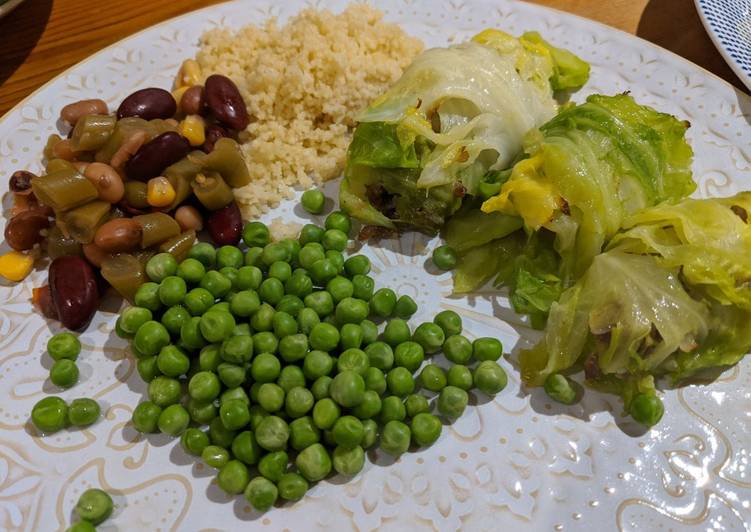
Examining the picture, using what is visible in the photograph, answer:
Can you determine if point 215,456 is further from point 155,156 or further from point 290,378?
point 155,156

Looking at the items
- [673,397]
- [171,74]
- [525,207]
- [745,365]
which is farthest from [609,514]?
[171,74]

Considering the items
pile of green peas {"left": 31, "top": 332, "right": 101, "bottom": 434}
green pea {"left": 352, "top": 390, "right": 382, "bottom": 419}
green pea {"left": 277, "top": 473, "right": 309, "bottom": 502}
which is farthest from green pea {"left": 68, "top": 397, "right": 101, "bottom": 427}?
green pea {"left": 352, "top": 390, "right": 382, "bottom": 419}

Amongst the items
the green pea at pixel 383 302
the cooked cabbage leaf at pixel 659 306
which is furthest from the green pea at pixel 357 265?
the cooked cabbage leaf at pixel 659 306

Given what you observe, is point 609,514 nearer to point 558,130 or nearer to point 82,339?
point 558,130

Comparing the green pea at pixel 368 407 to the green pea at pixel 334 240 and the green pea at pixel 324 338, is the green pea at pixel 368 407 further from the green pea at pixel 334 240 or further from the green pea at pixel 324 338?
the green pea at pixel 334 240

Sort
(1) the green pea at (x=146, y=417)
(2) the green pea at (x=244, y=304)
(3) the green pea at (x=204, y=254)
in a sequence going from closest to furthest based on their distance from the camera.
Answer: (1) the green pea at (x=146, y=417), (2) the green pea at (x=244, y=304), (3) the green pea at (x=204, y=254)

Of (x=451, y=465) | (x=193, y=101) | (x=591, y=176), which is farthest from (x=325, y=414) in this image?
(x=193, y=101)

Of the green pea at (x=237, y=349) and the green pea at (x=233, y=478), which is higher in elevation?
the green pea at (x=237, y=349)

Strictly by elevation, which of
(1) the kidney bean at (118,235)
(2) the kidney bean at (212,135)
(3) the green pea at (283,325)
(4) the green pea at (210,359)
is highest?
(2) the kidney bean at (212,135)

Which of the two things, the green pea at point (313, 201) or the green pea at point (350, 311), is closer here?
the green pea at point (350, 311)
